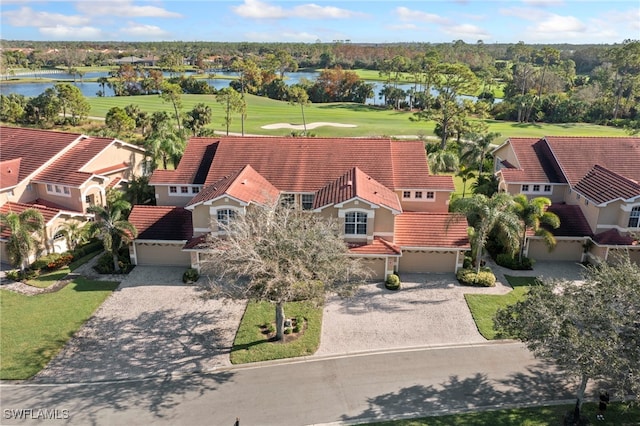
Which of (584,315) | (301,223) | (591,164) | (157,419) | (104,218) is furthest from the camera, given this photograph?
(591,164)

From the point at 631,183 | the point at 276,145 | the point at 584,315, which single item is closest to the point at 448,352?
the point at 584,315

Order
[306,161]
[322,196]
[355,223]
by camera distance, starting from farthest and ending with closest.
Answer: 1. [306,161]
2. [322,196]
3. [355,223]

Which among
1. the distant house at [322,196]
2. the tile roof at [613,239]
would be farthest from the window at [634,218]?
the distant house at [322,196]

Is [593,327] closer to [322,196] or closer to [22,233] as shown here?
[322,196]

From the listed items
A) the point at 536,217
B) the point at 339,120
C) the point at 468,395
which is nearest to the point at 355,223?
the point at 536,217

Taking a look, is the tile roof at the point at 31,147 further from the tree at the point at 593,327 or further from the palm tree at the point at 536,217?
the tree at the point at 593,327

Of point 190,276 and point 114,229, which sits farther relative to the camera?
point 114,229

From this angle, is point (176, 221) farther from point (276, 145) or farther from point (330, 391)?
point (330, 391)
